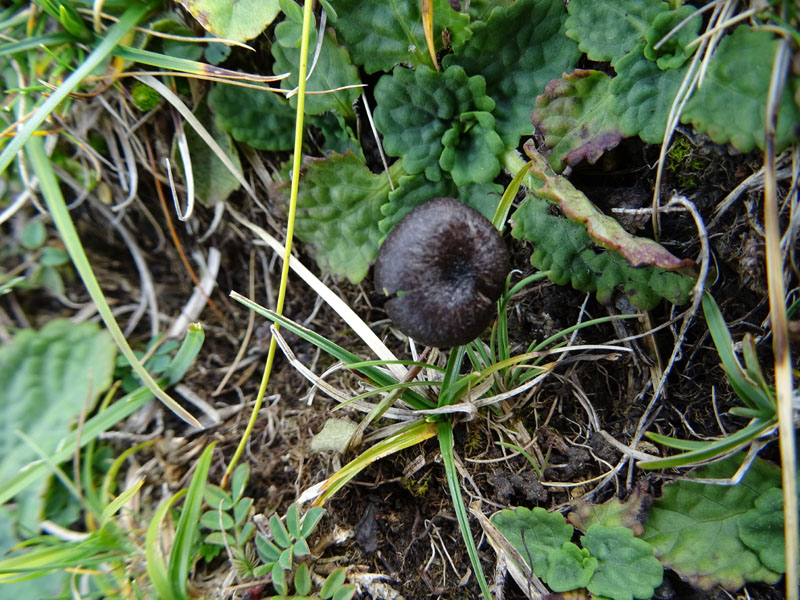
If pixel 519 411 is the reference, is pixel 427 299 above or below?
above

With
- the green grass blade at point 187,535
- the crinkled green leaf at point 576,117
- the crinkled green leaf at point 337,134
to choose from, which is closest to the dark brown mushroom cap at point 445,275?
the crinkled green leaf at point 576,117

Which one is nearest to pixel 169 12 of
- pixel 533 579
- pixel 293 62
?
pixel 293 62

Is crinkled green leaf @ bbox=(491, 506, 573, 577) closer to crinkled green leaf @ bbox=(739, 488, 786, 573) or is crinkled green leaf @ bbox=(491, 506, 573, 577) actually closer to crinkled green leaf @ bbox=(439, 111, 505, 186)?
crinkled green leaf @ bbox=(739, 488, 786, 573)

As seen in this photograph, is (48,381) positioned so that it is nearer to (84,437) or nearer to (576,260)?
(84,437)

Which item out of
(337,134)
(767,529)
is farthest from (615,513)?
(337,134)

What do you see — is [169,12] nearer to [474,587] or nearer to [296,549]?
[296,549]

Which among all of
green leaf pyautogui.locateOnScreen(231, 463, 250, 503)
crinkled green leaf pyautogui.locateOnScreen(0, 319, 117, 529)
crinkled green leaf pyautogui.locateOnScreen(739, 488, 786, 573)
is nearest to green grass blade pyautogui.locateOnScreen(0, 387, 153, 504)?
crinkled green leaf pyautogui.locateOnScreen(0, 319, 117, 529)

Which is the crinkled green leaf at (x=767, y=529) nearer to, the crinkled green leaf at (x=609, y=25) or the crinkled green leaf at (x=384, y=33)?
the crinkled green leaf at (x=609, y=25)
